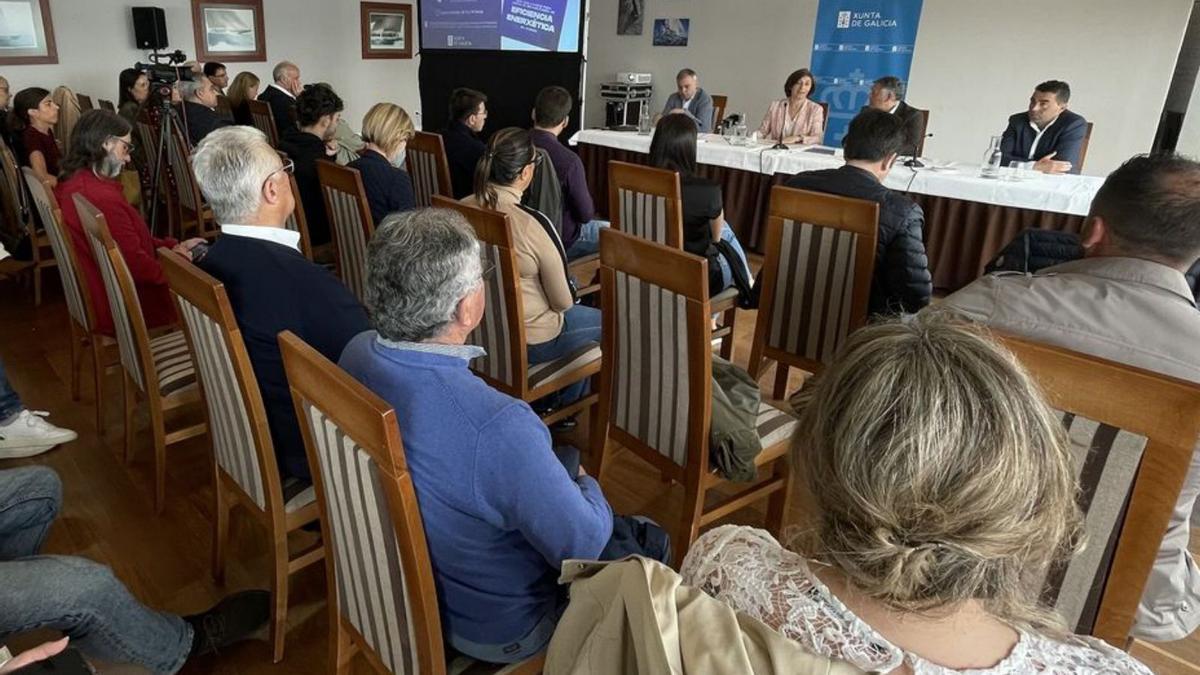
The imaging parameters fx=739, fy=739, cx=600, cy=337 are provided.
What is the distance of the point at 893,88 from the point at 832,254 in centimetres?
289

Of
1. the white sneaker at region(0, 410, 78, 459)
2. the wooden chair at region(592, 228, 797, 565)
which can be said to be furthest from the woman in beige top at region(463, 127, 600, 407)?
the white sneaker at region(0, 410, 78, 459)

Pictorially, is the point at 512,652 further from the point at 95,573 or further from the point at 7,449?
the point at 7,449

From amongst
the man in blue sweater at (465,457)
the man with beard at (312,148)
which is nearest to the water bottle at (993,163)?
the man with beard at (312,148)

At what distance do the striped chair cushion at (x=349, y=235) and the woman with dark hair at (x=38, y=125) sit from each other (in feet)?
7.18

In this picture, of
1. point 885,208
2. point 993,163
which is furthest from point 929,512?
point 993,163

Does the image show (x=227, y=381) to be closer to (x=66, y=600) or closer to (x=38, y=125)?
(x=66, y=600)

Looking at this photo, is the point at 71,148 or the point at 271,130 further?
the point at 271,130

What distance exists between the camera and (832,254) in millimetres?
2348

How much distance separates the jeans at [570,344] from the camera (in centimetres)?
238

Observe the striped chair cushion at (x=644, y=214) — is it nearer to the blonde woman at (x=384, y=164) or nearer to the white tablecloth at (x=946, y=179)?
the blonde woman at (x=384, y=164)

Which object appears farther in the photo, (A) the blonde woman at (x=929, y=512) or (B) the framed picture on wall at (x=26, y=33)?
(B) the framed picture on wall at (x=26, y=33)

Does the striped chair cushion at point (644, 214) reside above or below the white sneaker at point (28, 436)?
above

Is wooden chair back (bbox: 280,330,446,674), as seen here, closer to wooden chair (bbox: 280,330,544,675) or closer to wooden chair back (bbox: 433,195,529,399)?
wooden chair (bbox: 280,330,544,675)

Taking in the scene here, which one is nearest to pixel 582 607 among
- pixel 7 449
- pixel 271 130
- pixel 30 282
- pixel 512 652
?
pixel 512 652
